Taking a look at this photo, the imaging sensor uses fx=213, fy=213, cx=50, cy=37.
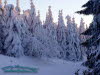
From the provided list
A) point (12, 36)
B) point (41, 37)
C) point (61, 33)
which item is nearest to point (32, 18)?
point (41, 37)

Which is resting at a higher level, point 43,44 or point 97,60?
point 97,60

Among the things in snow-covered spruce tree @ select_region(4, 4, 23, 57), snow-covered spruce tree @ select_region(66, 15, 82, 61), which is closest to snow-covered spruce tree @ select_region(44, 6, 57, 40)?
snow-covered spruce tree @ select_region(66, 15, 82, 61)

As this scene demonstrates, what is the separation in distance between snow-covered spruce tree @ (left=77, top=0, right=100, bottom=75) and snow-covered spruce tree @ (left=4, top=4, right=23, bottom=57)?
2064 centimetres

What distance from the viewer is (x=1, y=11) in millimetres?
37062

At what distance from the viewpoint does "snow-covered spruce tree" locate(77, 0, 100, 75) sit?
11.6m

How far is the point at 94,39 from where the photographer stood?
40.3ft

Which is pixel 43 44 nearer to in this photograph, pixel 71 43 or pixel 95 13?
pixel 71 43

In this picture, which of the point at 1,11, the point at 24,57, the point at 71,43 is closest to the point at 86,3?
the point at 24,57

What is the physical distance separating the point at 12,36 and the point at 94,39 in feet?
74.2

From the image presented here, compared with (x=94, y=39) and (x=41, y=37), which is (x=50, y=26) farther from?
(x=94, y=39)

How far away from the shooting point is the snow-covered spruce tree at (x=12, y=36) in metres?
32.4

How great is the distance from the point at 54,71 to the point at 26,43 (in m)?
9.92

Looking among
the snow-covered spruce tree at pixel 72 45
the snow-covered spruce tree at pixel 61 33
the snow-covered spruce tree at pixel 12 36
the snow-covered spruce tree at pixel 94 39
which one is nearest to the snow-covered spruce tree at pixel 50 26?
the snow-covered spruce tree at pixel 61 33

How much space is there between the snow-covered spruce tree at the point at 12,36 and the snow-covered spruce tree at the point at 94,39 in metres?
20.6
